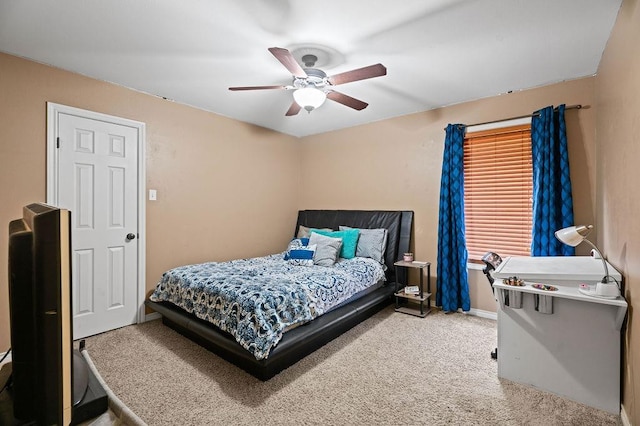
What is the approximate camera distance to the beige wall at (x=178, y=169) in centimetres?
259

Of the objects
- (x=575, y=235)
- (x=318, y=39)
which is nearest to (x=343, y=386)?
(x=575, y=235)

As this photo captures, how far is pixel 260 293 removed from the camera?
238cm

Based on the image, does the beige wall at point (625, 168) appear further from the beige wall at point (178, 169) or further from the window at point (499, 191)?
the beige wall at point (178, 169)

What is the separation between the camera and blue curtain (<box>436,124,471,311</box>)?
11.6ft

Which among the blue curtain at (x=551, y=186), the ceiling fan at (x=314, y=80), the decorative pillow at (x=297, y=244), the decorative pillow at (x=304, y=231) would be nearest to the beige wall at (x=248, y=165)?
the blue curtain at (x=551, y=186)

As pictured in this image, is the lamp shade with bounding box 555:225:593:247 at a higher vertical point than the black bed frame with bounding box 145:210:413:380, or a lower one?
higher

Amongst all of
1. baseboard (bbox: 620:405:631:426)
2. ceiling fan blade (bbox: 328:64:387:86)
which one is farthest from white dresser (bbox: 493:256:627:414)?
ceiling fan blade (bbox: 328:64:387:86)

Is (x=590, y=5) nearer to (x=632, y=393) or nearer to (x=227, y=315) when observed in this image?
(x=632, y=393)

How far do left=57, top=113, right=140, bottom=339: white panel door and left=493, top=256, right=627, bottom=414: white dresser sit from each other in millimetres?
3497

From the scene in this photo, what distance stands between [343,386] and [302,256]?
1.70 m

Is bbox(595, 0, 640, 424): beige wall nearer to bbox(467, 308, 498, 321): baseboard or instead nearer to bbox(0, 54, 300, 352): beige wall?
bbox(467, 308, 498, 321): baseboard

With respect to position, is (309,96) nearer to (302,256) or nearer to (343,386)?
(302,256)

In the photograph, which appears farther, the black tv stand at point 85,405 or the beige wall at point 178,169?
the beige wall at point 178,169

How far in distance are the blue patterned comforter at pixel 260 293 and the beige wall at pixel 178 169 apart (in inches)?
27.9
